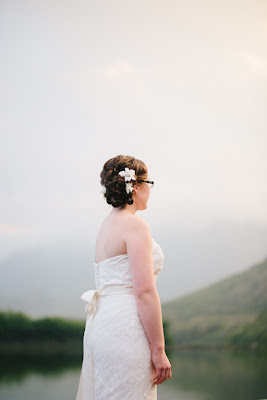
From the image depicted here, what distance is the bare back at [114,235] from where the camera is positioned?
4.91 feet

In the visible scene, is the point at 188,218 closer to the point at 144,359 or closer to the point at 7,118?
the point at 7,118

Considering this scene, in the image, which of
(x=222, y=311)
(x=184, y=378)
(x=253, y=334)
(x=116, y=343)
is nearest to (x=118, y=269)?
(x=116, y=343)

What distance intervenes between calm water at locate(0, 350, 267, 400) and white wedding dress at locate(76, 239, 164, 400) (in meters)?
2.17

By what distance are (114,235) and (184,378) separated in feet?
9.52

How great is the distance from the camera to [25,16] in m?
3.76

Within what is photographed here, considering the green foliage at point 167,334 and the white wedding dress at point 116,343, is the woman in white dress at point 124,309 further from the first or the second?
the green foliage at point 167,334

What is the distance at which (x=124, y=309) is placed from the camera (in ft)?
4.83

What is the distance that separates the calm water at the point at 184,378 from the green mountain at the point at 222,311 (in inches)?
6.5

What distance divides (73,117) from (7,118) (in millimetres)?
562

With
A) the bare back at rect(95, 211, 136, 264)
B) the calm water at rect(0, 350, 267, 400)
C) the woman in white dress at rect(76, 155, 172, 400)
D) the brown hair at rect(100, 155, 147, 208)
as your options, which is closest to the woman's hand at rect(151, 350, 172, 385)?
the woman in white dress at rect(76, 155, 172, 400)

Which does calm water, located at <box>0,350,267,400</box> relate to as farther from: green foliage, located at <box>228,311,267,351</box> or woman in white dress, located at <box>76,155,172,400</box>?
woman in white dress, located at <box>76,155,172,400</box>

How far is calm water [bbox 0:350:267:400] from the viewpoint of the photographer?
3.50 metres

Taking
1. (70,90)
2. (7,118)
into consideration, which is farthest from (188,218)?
(7,118)

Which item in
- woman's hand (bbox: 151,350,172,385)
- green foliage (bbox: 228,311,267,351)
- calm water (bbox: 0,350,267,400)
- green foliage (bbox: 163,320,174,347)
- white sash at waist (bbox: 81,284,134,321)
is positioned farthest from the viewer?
green foliage (bbox: 228,311,267,351)
